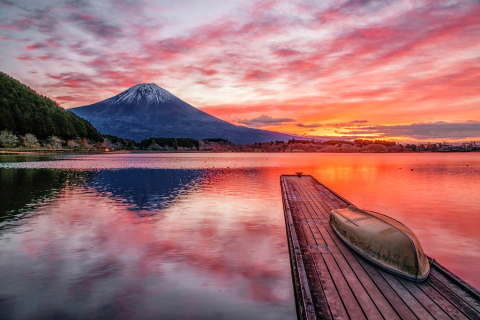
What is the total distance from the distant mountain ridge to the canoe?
157408 millimetres

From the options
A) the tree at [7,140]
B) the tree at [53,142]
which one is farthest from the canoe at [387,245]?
the tree at [53,142]

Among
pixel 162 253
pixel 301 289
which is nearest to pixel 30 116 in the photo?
pixel 162 253

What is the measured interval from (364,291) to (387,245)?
205cm

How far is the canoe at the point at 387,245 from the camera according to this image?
8.08 meters

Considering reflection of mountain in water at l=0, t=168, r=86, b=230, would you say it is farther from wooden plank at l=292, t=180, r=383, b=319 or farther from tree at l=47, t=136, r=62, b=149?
tree at l=47, t=136, r=62, b=149

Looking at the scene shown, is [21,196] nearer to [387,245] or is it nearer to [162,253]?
[162,253]

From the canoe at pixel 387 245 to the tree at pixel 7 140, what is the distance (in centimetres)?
14125

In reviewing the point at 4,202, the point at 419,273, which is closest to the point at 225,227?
the point at 419,273

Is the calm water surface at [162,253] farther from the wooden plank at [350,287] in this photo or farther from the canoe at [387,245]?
the canoe at [387,245]

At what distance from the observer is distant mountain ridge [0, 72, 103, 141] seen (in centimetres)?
13688

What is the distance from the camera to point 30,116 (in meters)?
144

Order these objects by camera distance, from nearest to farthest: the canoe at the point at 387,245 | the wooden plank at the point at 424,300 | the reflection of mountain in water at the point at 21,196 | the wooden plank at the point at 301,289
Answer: the wooden plank at the point at 424,300, the wooden plank at the point at 301,289, the canoe at the point at 387,245, the reflection of mountain in water at the point at 21,196

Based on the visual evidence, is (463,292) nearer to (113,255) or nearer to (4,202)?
(113,255)

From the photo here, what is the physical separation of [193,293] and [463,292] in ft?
22.4
